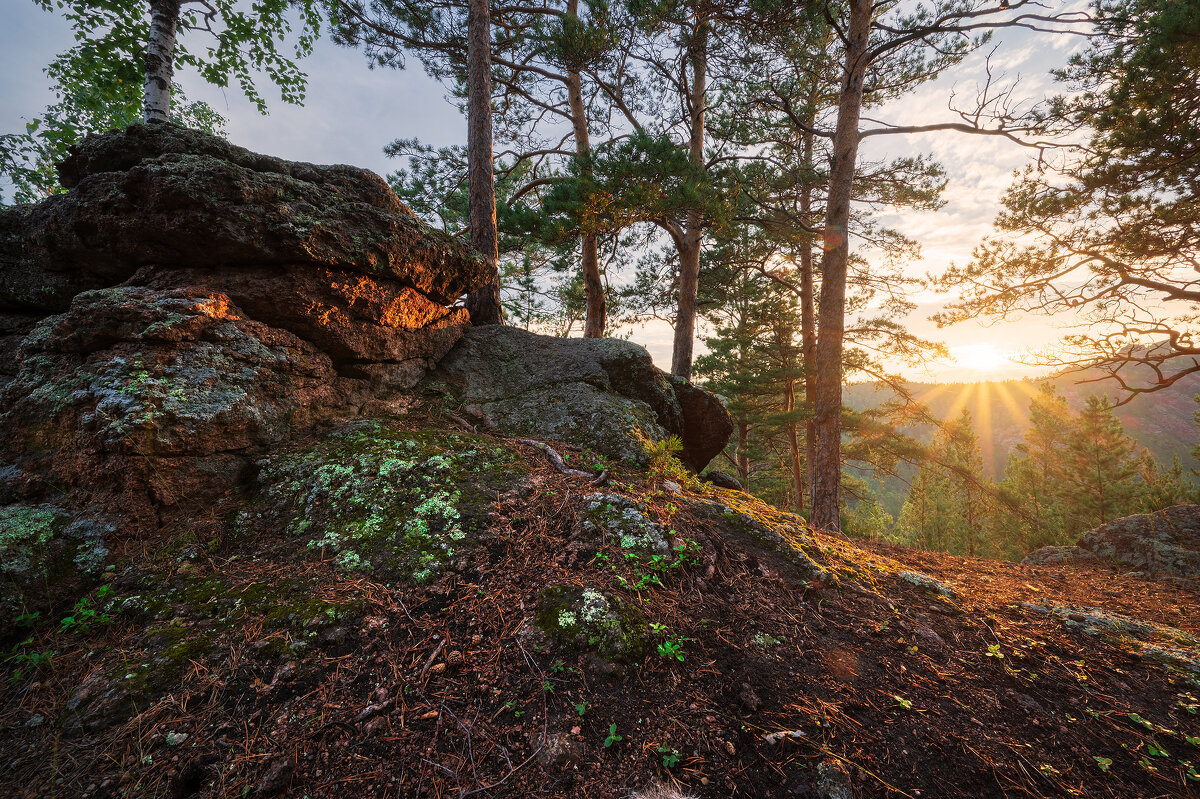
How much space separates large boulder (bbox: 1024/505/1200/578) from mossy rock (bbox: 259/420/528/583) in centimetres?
994

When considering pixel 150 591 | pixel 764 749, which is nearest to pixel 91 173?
pixel 150 591

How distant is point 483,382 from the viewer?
5.48 meters

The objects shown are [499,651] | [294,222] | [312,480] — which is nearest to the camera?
[499,651]

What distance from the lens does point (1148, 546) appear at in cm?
671

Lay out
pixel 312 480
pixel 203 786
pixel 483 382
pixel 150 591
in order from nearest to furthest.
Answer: pixel 203 786, pixel 150 591, pixel 312 480, pixel 483 382

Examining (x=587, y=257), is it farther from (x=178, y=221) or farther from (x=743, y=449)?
(x=743, y=449)

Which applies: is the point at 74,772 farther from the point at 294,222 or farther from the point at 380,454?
the point at 294,222

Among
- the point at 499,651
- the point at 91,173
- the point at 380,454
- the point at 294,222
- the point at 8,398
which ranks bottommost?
the point at 499,651

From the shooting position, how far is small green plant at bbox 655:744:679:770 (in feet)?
5.37

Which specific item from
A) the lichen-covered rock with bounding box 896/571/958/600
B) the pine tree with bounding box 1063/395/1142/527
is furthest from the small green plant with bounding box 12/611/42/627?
the pine tree with bounding box 1063/395/1142/527

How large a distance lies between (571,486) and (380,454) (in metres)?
1.67

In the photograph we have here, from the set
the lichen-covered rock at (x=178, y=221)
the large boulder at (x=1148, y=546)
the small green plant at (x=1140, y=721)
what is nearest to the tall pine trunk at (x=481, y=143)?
the lichen-covered rock at (x=178, y=221)

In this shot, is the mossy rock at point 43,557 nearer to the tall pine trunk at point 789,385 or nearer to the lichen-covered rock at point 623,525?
the lichen-covered rock at point 623,525

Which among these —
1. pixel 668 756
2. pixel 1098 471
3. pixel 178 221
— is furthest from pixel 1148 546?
pixel 1098 471
